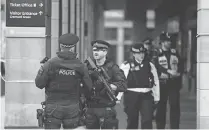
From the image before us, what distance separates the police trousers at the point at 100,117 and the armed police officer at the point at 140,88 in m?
1.98

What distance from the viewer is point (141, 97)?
33.6 feet

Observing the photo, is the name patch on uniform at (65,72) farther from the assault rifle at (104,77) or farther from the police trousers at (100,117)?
the police trousers at (100,117)

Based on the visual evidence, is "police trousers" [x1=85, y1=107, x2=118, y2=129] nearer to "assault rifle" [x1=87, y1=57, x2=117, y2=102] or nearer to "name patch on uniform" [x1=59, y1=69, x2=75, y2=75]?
"assault rifle" [x1=87, y1=57, x2=117, y2=102]

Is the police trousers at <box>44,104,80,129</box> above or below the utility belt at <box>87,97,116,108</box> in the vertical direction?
below

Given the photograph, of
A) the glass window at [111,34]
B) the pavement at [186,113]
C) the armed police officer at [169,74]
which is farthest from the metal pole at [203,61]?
the glass window at [111,34]

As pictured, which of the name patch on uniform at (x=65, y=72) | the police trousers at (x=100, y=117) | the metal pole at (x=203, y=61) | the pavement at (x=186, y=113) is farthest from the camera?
the pavement at (x=186, y=113)

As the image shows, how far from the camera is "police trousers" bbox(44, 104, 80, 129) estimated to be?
7.60 metres

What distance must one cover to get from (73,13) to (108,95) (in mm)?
6411

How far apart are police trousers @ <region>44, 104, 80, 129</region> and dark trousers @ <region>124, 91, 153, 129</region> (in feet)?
8.93

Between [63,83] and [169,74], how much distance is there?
14.4 ft

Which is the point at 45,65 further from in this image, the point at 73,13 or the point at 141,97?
the point at 73,13

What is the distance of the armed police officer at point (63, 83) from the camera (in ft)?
24.8

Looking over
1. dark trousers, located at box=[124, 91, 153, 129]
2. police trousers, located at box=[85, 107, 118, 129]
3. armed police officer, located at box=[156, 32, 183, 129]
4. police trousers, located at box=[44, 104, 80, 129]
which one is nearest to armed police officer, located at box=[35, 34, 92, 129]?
police trousers, located at box=[44, 104, 80, 129]

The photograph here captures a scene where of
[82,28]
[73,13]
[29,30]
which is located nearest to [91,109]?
[29,30]
